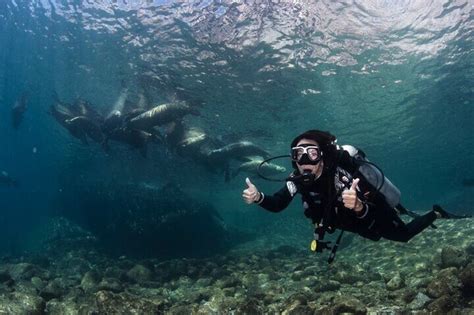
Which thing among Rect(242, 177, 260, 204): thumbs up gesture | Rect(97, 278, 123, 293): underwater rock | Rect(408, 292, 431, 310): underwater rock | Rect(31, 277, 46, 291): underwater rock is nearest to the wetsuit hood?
Rect(242, 177, 260, 204): thumbs up gesture

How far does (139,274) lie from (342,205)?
959cm

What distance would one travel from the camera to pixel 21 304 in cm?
770

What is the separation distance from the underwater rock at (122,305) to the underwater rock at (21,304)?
1.85 metres

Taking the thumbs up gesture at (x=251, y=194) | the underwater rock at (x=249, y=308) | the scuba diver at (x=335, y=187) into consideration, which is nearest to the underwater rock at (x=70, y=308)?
the underwater rock at (x=249, y=308)

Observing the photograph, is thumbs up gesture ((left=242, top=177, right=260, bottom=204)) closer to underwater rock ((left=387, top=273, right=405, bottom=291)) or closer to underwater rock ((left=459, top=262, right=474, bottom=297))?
underwater rock ((left=387, top=273, right=405, bottom=291))

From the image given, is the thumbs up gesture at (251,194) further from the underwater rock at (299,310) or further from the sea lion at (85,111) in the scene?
the sea lion at (85,111)

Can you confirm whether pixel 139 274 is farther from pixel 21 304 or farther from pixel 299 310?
pixel 299 310

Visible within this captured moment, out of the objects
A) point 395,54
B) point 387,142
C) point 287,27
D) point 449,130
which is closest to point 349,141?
point 387,142

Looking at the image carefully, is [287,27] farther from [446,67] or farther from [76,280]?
[76,280]

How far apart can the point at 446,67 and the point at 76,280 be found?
21850mm

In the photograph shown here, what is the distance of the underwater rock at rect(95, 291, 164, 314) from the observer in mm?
6840

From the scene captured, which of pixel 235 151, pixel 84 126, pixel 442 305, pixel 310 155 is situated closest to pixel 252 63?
pixel 235 151

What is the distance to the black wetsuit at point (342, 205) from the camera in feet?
16.7

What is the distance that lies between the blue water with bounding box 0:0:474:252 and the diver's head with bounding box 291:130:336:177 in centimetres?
1009
